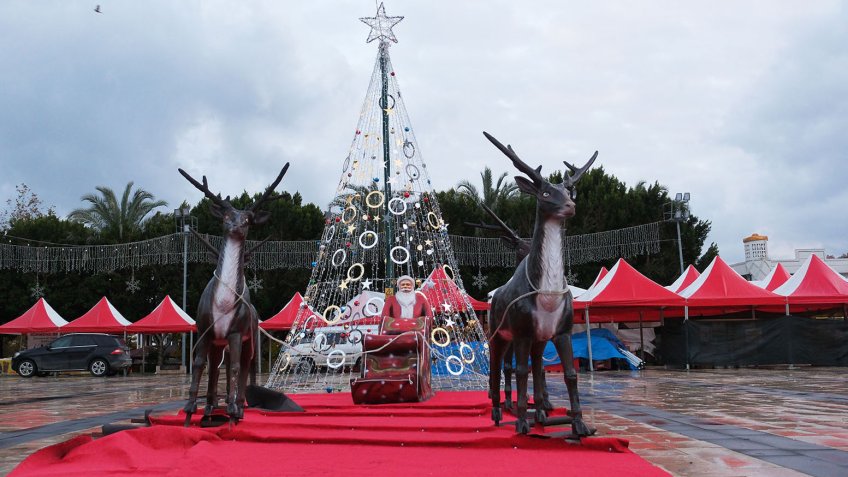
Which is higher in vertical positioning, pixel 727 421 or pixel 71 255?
pixel 71 255

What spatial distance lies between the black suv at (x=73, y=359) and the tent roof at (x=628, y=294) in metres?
13.8

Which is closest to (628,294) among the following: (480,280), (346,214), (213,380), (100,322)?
(346,214)

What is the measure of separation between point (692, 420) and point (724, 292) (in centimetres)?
1189

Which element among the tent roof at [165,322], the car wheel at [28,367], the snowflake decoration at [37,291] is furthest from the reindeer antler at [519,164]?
the snowflake decoration at [37,291]

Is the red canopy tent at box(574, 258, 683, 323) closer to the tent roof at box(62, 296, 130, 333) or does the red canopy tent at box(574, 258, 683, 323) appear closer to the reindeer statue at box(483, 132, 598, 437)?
the reindeer statue at box(483, 132, 598, 437)

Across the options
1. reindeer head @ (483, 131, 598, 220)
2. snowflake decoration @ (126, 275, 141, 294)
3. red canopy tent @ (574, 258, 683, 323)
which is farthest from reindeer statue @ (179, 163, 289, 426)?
snowflake decoration @ (126, 275, 141, 294)

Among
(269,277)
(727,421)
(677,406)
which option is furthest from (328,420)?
(269,277)

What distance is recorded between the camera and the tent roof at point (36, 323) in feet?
65.9

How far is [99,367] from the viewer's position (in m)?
19.2

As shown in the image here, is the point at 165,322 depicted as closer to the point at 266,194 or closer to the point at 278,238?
the point at 278,238

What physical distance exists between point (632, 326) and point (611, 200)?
20.4 feet

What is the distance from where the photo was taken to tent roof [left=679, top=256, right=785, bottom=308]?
16469 mm

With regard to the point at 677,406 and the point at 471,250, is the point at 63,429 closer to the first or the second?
the point at 677,406

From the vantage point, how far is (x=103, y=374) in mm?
19188
